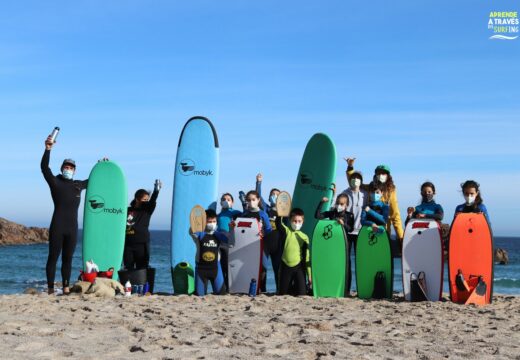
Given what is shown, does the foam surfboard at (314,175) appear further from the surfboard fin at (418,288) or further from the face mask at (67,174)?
the face mask at (67,174)

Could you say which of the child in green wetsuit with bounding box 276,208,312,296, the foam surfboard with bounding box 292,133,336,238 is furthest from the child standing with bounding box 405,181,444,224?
the foam surfboard with bounding box 292,133,336,238

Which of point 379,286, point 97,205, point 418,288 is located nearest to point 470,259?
point 418,288

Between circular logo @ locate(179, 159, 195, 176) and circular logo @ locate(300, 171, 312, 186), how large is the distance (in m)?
1.41

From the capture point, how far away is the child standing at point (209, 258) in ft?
22.3

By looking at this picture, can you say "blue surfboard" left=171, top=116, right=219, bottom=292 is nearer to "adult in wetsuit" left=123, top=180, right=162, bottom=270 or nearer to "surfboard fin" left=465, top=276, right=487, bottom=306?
"adult in wetsuit" left=123, top=180, right=162, bottom=270

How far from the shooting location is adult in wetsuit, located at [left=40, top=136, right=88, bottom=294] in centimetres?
663

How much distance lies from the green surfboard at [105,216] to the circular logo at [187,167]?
2.61ft

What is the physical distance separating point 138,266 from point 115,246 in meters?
0.42

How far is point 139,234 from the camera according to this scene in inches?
294

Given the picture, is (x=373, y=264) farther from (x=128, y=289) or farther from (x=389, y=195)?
(x=128, y=289)

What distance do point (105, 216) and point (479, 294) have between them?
14.0 feet

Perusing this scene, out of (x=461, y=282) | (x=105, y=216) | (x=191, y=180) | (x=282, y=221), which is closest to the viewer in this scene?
(x=461, y=282)

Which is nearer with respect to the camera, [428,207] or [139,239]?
[428,207]

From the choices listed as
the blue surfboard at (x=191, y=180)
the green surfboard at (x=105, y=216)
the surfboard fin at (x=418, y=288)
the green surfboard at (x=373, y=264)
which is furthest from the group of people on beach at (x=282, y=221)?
the blue surfboard at (x=191, y=180)
